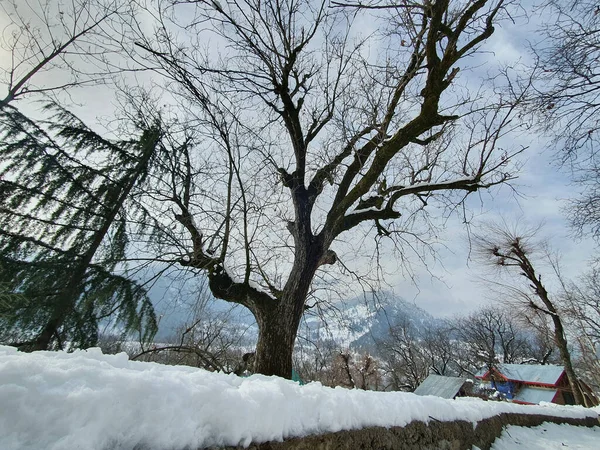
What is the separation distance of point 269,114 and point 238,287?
10.4ft

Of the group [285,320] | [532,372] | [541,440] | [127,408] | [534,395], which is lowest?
[534,395]

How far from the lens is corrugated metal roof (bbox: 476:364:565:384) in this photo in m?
25.4

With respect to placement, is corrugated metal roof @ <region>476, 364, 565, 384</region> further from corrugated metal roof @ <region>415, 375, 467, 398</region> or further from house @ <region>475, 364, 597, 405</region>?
corrugated metal roof @ <region>415, 375, 467, 398</region>

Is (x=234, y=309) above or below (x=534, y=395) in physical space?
above

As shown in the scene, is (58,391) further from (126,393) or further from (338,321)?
(338,321)

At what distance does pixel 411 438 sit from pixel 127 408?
7.38ft

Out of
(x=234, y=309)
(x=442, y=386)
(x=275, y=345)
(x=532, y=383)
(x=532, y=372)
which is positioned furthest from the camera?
(x=532, y=372)

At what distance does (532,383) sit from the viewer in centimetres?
2612

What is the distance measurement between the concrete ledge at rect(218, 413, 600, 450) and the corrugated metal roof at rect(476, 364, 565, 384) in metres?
30.2

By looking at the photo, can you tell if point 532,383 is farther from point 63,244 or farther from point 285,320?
point 63,244

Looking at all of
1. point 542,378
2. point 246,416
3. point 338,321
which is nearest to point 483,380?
point 542,378

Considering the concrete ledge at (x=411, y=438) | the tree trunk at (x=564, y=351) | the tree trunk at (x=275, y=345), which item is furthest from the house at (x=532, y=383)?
the tree trunk at (x=275, y=345)

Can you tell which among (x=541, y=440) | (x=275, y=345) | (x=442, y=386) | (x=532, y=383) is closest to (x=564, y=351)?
(x=442, y=386)

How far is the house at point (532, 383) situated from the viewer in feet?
81.5
